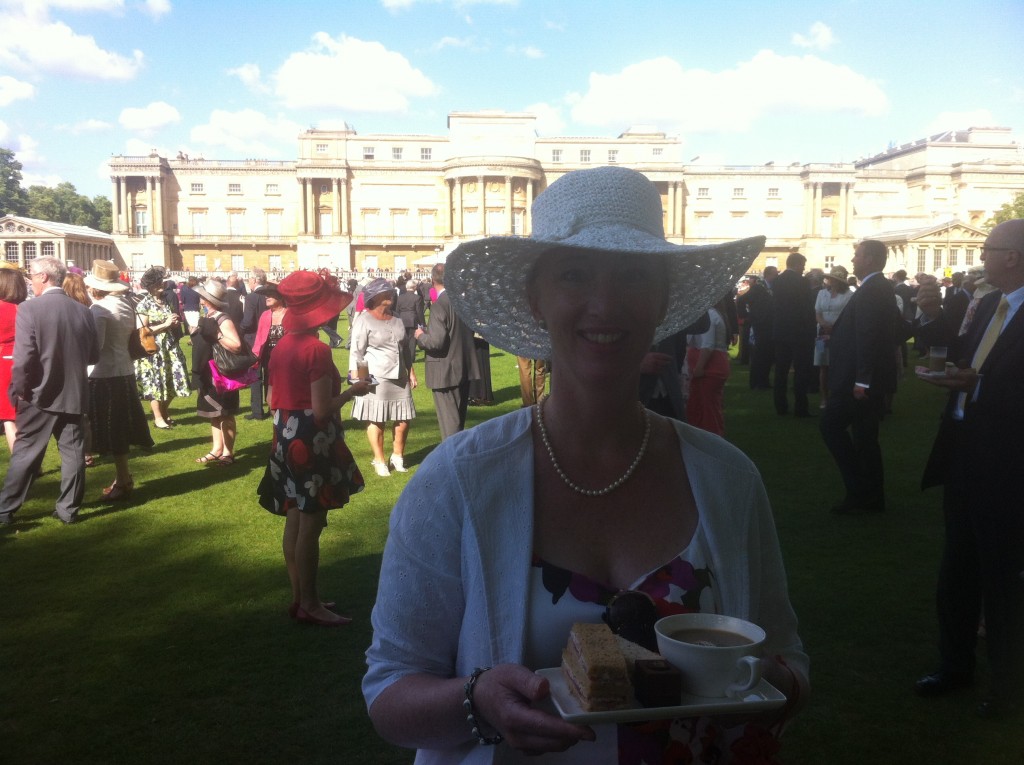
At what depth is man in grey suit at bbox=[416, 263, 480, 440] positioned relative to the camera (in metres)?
7.89

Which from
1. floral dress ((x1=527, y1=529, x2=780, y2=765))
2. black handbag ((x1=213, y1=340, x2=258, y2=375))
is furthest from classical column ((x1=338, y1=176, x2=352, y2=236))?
floral dress ((x1=527, y1=529, x2=780, y2=765))

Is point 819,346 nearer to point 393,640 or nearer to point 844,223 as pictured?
point 393,640

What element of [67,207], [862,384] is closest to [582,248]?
[862,384]

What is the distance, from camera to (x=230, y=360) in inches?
334

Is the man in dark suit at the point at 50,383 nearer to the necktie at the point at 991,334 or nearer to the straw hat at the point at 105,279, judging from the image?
the straw hat at the point at 105,279

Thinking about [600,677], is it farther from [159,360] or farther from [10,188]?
[10,188]

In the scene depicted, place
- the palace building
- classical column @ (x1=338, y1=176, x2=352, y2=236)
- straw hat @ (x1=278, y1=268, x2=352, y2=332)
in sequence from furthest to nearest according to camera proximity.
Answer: classical column @ (x1=338, y1=176, x2=352, y2=236) → the palace building → straw hat @ (x1=278, y1=268, x2=352, y2=332)

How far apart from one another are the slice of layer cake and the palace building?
68.5 m

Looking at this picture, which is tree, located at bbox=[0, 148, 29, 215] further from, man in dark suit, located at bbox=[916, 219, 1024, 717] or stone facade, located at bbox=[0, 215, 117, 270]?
man in dark suit, located at bbox=[916, 219, 1024, 717]

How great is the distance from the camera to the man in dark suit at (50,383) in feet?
20.5

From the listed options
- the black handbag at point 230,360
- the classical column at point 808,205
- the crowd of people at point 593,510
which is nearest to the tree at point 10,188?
the classical column at point 808,205

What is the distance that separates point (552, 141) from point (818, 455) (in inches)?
2705

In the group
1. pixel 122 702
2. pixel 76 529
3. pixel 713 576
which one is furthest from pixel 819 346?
pixel 713 576

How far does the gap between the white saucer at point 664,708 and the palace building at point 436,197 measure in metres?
68.4
